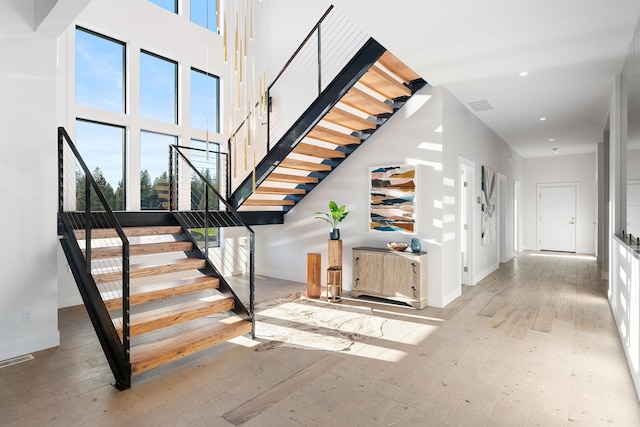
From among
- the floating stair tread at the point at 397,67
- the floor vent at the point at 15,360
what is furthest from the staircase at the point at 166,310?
the floating stair tread at the point at 397,67

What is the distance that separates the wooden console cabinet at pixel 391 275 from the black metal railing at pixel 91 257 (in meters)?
3.15

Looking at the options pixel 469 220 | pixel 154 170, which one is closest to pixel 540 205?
pixel 469 220

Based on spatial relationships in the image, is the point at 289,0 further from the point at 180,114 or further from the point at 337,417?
the point at 337,417

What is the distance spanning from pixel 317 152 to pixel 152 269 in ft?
9.28

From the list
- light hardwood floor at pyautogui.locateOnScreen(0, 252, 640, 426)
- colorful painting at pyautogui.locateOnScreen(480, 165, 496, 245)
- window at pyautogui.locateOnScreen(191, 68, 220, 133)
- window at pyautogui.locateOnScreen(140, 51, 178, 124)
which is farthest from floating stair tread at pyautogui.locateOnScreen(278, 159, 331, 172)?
colorful painting at pyautogui.locateOnScreen(480, 165, 496, 245)

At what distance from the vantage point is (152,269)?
3.77 m

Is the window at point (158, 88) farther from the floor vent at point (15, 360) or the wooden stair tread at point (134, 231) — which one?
the floor vent at point (15, 360)

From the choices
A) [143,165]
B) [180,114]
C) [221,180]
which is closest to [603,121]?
[221,180]

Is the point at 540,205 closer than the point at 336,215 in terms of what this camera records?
No

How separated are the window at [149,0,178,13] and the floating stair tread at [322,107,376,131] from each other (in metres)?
3.88

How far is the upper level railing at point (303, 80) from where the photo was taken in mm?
6629

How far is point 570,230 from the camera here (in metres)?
10.6

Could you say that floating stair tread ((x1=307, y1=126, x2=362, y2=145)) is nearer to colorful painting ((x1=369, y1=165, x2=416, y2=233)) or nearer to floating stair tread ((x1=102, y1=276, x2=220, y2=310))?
colorful painting ((x1=369, y1=165, x2=416, y2=233))

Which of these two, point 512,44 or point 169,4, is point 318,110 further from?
point 169,4
